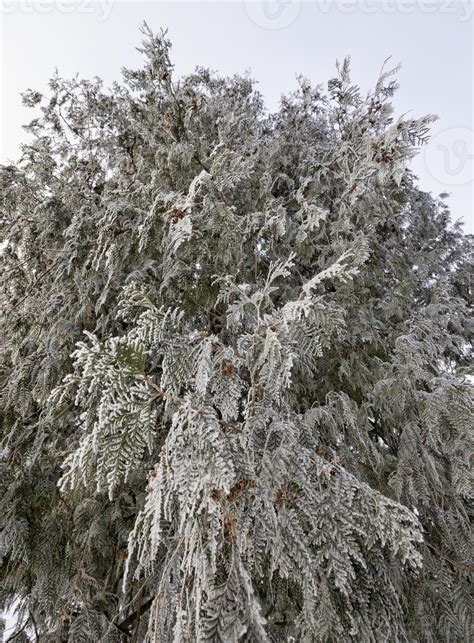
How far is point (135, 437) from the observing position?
1307 millimetres

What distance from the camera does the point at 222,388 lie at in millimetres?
1463

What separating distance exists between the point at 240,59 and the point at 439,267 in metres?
2.96

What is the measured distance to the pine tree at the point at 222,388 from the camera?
1.27 metres

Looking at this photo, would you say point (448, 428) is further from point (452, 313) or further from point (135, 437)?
point (135, 437)

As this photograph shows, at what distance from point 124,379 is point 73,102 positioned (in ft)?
10.6

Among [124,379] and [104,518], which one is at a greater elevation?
[124,379]

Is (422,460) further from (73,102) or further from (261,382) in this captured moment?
(73,102)

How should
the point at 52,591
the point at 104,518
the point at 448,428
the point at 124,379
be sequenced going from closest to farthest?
the point at 124,379 → the point at 448,428 → the point at 52,591 → the point at 104,518

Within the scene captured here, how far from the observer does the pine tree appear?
1.27m

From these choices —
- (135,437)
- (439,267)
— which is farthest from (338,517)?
(439,267)

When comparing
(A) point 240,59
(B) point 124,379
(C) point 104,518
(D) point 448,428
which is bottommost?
(C) point 104,518

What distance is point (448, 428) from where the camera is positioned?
1924mm

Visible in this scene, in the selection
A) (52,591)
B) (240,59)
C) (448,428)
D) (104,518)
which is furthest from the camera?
(240,59)

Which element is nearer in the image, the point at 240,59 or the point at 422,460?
the point at 422,460
